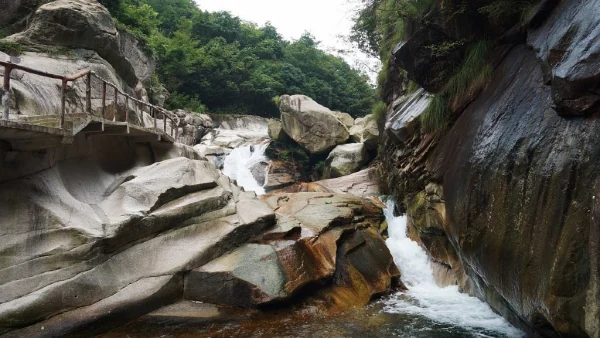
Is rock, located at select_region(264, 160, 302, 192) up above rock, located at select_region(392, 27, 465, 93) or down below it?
below

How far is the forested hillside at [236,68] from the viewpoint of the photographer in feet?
96.4

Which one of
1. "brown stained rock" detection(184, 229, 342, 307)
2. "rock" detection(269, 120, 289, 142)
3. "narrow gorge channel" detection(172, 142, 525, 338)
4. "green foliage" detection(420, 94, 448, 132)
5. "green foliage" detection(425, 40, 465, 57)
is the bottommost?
"narrow gorge channel" detection(172, 142, 525, 338)

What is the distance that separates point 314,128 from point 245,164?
4364 mm

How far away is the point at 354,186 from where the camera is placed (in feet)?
49.3

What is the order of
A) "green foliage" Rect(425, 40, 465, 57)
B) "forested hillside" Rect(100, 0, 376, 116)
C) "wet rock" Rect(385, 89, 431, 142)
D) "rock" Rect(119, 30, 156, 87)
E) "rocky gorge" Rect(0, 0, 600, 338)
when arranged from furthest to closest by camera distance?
"forested hillside" Rect(100, 0, 376, 116) < "rock" Rect(119, 30, 156, 87) < "wet rock" Rect(385, 89, 431, 142) < "green foliage" Rect(425, 40, 465, 57) < "rocky gorge" Rect(0, 0, 600, 338)

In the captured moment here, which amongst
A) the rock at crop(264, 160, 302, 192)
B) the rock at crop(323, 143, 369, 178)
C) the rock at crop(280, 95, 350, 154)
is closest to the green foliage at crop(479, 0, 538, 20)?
the rock at crop(323, 143, 369, 178)

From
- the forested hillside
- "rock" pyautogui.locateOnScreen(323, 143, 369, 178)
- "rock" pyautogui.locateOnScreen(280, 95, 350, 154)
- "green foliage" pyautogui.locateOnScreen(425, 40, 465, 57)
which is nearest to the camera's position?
"green foliage" pyautogui.locateOnScreen(425, 40, 465, 57)

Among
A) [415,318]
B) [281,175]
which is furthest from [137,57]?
[415,318]

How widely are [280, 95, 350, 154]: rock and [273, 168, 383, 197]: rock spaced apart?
5.06m

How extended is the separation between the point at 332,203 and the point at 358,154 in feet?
28.7

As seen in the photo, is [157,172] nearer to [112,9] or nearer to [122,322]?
[122,322]

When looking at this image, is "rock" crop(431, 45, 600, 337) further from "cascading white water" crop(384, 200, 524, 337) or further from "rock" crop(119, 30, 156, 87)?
"rock" crop(119, 30, 156, 87)

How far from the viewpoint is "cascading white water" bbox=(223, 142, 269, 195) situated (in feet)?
63.1

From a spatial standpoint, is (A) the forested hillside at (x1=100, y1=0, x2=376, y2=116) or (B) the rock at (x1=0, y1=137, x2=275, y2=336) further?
(A) the forested hillside at (x1=100, y1=0, x2=376, y2=116)
